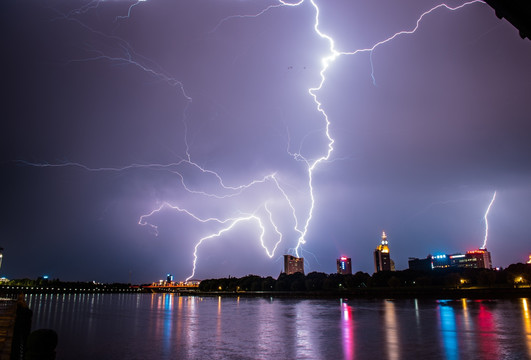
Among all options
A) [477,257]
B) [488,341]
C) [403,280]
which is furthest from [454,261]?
[488,341]

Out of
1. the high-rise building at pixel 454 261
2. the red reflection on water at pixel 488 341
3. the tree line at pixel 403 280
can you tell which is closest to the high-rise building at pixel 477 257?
the high-rise building at pixel 454 261

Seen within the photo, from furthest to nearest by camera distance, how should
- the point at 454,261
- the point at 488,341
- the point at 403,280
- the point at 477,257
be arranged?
1. the point at 454,261
2. the point at 477,257
3. the point at 403,280
4. the point at 488,341

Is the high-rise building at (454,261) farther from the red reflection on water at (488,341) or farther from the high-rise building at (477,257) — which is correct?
the red reflection on water at (488,341)

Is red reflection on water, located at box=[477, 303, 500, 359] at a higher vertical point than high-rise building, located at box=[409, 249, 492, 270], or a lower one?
lower

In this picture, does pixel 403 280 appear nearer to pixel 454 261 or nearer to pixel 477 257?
pixel 454 261

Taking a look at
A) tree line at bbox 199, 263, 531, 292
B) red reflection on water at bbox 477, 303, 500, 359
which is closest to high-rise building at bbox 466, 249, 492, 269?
tree line at bbox 199, 263, 531, 292

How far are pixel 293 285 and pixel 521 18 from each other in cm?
12650

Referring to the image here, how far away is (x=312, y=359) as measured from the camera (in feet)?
37.4

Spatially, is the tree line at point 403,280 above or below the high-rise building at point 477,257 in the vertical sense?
below

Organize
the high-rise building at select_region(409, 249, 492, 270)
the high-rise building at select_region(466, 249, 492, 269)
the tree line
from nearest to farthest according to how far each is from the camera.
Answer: the tree line → the high-rise building at select_region(409, 249, 492, 270) → the high-rise building at select_region(466, 249, 492, 269)

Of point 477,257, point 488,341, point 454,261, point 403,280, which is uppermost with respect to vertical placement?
point 477,257

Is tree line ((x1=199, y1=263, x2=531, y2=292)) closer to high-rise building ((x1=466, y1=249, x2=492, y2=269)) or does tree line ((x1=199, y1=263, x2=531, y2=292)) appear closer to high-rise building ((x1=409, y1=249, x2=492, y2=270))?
high-rise building ((x1=409, y1=249, x2=492, y2=270))

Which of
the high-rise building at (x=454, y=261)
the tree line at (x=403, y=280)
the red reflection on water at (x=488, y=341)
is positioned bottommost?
the tree line at (x=403, y=280)

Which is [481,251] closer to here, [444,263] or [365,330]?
[444,263]
